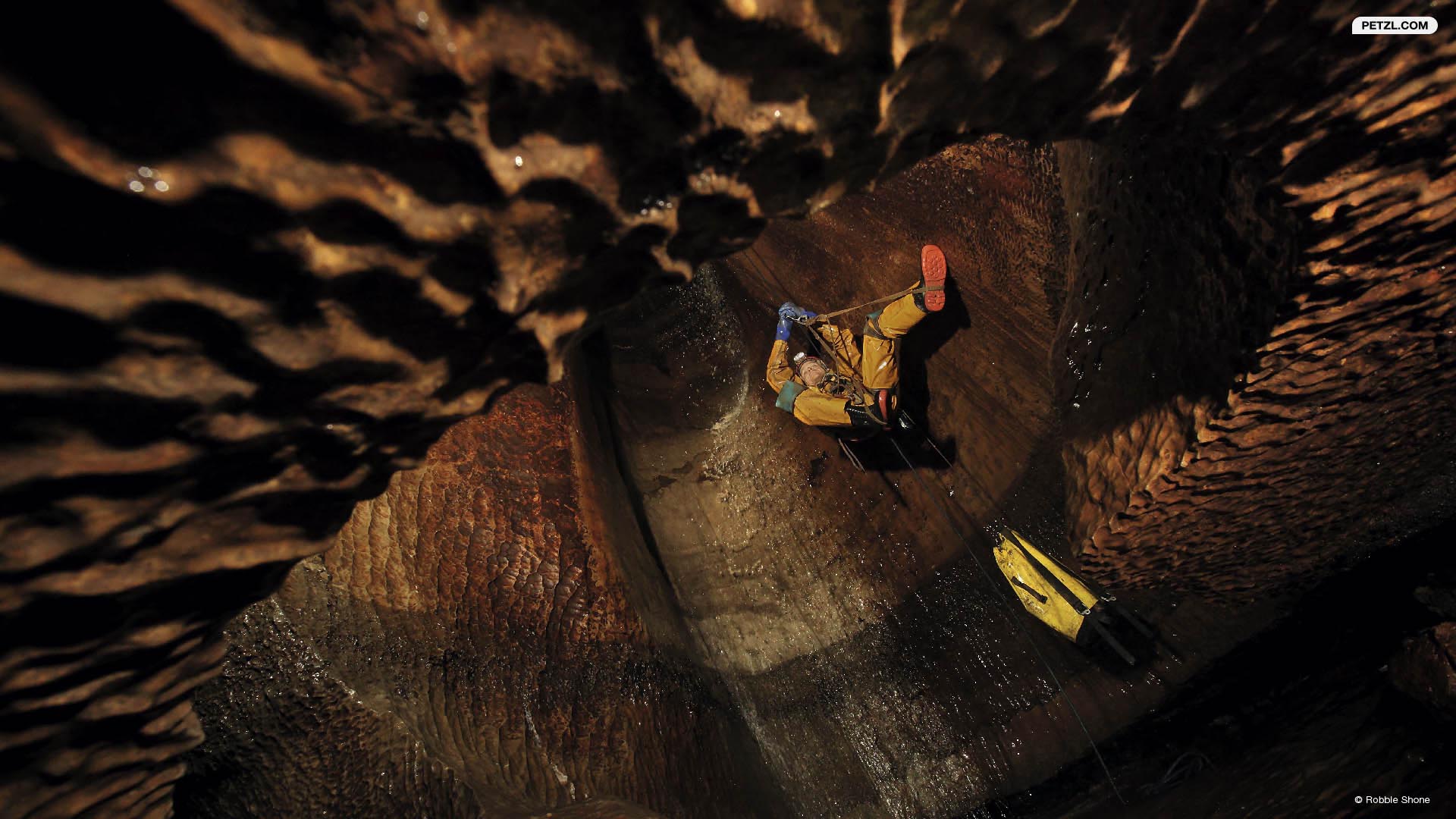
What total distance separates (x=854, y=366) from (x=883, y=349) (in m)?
0.38

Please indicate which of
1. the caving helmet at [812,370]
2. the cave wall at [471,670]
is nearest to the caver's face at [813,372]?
the caving helmet at [812,370]

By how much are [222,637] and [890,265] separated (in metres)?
3.63

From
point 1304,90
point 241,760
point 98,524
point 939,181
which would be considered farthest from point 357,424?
point 939,181

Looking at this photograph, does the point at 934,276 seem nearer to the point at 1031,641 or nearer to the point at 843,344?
the point at 843,344

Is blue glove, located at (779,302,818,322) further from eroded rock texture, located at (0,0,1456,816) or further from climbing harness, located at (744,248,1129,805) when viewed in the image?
eroded rock texture, located at (0,0,1456,816)

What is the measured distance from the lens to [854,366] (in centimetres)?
438

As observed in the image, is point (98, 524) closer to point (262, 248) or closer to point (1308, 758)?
point (262, 248)

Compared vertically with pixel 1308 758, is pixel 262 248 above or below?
above

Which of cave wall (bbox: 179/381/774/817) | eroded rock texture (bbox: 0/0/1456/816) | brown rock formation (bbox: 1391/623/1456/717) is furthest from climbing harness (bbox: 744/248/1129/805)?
eroded rock texture (bbox: 0/0/1456/816)

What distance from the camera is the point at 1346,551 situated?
2.97m

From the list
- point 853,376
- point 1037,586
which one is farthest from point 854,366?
point 1037,586

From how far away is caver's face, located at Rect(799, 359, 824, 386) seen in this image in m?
4.27

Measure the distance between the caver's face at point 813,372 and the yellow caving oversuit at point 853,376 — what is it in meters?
0.03

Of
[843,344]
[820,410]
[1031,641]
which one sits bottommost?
[1031,641]
